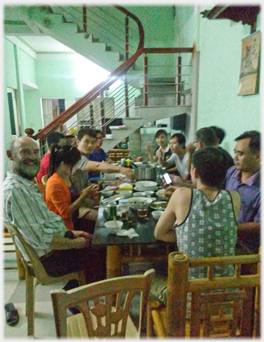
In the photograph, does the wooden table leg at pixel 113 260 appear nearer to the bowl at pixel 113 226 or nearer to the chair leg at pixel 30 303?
the bowl at pixel 113 226

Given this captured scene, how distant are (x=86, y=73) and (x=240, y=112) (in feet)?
20.0

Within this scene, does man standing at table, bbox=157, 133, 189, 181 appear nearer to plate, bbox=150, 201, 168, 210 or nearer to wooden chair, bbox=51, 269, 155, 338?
plate, bbox=150, 201, 168, 210

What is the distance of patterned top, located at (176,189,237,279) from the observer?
3.53 ft

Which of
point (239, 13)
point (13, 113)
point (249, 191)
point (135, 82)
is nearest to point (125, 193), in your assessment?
point (249, 191)

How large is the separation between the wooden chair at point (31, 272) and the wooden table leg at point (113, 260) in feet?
0.94

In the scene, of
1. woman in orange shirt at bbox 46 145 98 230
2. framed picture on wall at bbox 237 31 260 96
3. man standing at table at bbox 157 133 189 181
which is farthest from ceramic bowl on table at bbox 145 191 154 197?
framed picture on wall at bbox 237 31 260 96

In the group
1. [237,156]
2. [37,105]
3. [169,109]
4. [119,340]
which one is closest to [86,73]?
[37,105]

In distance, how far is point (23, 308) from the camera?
1722mm

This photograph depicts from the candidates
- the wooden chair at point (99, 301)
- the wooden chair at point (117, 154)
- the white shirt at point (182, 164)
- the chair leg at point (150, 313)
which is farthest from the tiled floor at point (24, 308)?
the wooden chair at point (117, 154)

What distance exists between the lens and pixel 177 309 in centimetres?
80

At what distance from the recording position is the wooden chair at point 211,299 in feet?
2.55

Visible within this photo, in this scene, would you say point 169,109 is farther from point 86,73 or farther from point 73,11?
point 86,73

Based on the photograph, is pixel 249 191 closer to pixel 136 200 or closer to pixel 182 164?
pixel 136 200

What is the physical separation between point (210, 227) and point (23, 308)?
149cm
